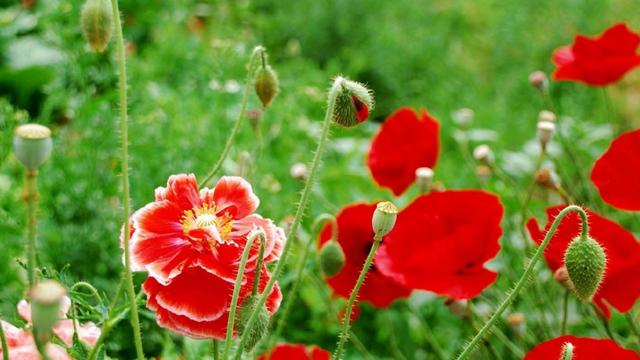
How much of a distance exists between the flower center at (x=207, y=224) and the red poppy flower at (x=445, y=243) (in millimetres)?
237

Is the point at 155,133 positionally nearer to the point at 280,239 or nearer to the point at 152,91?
the point at 152,91

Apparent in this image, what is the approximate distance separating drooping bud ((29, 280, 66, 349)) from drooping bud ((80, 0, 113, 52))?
0.98 feet

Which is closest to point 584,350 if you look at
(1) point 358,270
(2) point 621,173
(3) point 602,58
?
(2) point 621,173

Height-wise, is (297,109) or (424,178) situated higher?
(424,178)

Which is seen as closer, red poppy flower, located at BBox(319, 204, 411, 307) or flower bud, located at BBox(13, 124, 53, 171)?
flower bud, located at BBox(13, 124, 53, 171)

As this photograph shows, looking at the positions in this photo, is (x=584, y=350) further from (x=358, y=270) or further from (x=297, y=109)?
(x=297, y=109)

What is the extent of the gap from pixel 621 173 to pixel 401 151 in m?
0.30

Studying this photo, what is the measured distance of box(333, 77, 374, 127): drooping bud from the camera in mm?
703

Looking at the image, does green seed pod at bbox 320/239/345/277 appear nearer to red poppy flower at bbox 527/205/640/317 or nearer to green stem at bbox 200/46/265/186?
green stem at bbox 200/46/265/186

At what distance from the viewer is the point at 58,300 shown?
0.46 meters

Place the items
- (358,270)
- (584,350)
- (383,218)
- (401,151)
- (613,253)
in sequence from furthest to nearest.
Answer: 1. (401,151)
2. (358,270)
3. (613,253)
4. (584,350)
5. (383,218)

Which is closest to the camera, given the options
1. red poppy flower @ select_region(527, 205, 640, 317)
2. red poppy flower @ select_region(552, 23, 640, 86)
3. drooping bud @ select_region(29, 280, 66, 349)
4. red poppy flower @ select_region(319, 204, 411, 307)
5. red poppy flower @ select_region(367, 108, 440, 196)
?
drooping bud @ select_region(29, 280, 66, 349)

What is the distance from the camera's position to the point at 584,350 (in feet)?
2.51

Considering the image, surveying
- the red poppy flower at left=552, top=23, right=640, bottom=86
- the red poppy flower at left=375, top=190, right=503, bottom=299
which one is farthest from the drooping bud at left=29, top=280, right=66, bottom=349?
the red poppy flower at left=552, top=23, right=640, bottom=86
